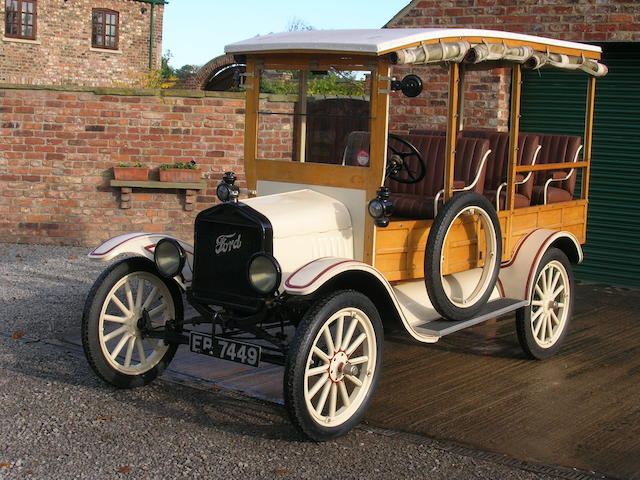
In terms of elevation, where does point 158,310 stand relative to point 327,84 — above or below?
below

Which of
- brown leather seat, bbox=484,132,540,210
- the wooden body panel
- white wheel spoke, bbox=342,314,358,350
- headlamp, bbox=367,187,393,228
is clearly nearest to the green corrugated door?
brown leather seat, bbox=484,132,540,210

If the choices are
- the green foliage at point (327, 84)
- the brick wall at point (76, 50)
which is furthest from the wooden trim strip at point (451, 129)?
the brick wall at point (76, 50)

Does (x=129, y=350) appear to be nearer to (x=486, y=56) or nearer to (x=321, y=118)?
(x=321, y=118)

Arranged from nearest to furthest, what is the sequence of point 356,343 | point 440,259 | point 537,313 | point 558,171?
point 356,343 → point 440,259 → point 537,313 → point 558,171

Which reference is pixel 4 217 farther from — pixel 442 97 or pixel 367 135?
pixel 367 135

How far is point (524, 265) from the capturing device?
640 centimetres

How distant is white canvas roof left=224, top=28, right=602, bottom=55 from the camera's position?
5199 millimetres

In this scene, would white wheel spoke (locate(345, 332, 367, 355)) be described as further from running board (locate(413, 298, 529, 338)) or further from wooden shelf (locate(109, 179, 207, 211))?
wooden shelf (locate(109, 179, 207, 211))

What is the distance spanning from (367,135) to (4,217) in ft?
22.4

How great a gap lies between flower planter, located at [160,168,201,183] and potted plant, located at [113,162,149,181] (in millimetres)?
203

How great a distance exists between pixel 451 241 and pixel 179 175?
5716 mm

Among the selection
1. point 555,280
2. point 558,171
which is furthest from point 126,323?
point 558,171

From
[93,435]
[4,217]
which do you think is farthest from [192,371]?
[4,217]

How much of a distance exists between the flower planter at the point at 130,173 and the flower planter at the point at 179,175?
0.69 feet
